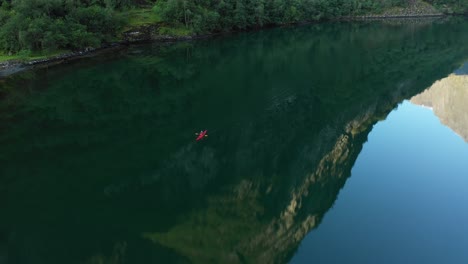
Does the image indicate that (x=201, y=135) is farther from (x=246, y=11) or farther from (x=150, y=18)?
(x=246, y=11)

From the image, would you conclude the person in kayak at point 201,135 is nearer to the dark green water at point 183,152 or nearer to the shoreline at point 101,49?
the dark green water at point 183,152

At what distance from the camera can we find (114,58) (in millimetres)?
96312

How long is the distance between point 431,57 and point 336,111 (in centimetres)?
5622

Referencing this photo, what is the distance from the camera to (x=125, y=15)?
122 meters

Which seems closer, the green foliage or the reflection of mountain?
the reflection of mountain

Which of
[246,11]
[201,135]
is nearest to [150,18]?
[246,11]

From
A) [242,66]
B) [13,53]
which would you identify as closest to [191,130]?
[242,66]

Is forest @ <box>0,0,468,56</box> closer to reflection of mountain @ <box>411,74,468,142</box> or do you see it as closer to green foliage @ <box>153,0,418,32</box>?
green foliage @ <box>153,0,418,32</box>

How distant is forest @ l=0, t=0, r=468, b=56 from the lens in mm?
91062

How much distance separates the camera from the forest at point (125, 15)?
9106 cm

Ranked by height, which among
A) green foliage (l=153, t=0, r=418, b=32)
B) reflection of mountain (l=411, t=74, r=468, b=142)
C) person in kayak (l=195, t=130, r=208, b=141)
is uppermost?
green foliage (l=153, t=0, r=418, b=32)

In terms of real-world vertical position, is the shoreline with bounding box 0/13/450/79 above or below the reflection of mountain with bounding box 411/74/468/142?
above

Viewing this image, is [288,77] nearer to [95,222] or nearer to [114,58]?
[114,58]

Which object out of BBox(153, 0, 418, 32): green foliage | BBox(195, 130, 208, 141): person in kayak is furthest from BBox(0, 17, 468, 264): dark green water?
BBox(153, 0, 418, 32): green foliage
